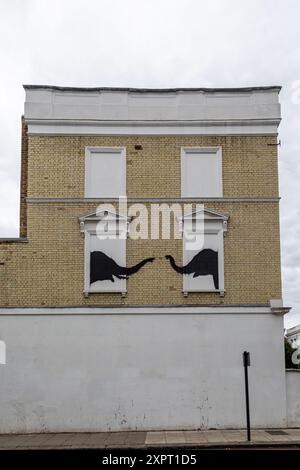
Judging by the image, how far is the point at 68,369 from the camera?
21203mm

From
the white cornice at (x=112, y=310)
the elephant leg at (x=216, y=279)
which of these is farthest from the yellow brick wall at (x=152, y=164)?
the white cornice at (x=112, y=310)

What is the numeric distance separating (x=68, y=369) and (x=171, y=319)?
3570 mm

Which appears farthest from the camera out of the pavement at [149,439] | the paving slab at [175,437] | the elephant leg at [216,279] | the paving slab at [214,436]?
the elephant leg at [216,279]

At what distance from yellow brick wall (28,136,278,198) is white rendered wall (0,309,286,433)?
13.3 ft

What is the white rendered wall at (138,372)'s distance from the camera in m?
20.9

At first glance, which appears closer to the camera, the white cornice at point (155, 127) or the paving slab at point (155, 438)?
the paving slab at point (155, 438)

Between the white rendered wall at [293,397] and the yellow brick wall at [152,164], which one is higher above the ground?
the yellow brick wall at [152,164]

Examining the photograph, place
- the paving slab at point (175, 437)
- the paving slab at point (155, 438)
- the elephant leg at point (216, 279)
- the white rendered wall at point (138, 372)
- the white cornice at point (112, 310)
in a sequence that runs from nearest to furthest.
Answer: the paving slab at point (155, 438) < the paving slab at point (175, 437) < the white rendered wall at point (138, 372) < the white cornice at point (112, 310) < the elephant leg at point (216, 279)

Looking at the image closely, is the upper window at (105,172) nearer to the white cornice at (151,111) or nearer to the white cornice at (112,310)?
the white cornice at (151,111)

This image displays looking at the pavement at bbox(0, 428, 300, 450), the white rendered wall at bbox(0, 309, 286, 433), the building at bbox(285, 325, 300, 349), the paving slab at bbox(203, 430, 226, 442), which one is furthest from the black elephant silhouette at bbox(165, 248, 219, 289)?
the building at bbox(285, 325, 300, 349)

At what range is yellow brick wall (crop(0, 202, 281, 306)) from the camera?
850 inches

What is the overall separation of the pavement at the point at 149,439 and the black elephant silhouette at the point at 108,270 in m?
4.77

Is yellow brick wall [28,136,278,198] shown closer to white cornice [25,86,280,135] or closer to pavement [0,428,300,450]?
white cornice [25,86,280,135]

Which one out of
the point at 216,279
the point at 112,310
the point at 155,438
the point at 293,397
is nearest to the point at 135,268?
the point at 112,310
